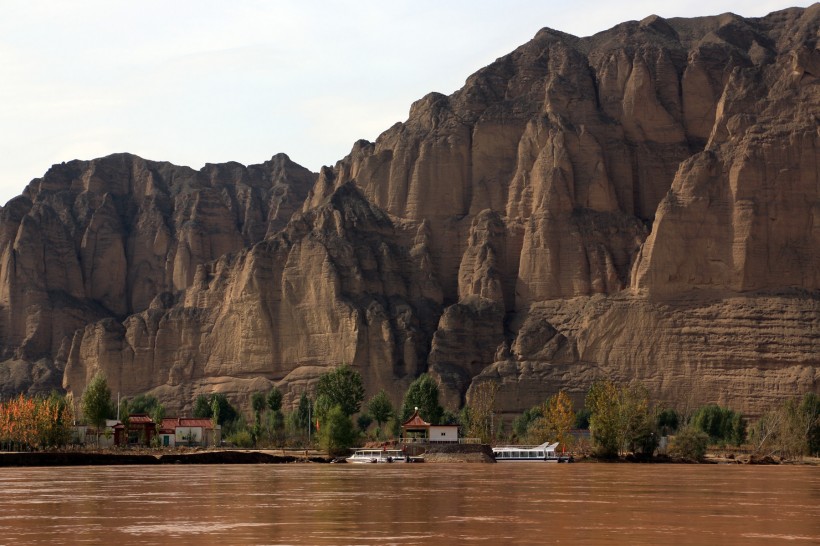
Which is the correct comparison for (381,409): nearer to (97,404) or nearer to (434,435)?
(434,435)

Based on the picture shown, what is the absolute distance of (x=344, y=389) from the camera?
532ft

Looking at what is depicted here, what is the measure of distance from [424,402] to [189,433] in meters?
27.2

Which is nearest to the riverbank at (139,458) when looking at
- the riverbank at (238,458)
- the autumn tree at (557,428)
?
the riverbank at (238,458)

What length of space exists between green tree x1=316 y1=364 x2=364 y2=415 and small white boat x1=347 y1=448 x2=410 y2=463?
33.9 meters

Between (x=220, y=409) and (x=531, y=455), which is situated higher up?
(x=220, y=409)

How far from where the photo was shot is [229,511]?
5638cm

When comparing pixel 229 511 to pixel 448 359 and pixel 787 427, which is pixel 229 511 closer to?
pixel 787 427

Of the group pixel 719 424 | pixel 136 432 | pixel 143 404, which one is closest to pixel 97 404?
pixel 136 432

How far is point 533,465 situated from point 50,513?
61382 millimetres

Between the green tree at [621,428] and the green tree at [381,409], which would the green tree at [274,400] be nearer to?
the green tree at [381,409]

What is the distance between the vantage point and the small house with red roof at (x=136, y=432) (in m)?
140

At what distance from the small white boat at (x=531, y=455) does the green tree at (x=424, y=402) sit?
32.4 metres

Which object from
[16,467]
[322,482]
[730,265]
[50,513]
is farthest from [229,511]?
[730,265]

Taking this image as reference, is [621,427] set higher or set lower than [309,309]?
lower
